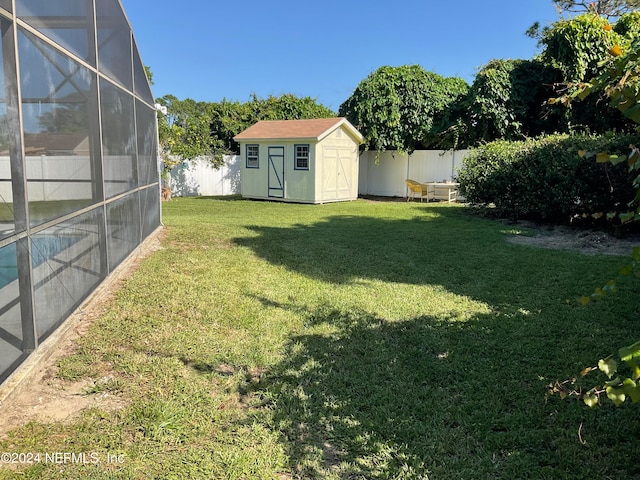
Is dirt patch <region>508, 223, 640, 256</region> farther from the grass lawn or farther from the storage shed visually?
the storage shed

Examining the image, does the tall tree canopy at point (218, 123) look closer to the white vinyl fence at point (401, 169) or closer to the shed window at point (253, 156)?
the shed window at point (253, 156)

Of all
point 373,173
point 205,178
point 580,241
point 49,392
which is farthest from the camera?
point 205,178

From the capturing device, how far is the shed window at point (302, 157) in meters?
15.6

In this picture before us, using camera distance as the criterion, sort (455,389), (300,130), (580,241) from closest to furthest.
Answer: (455,389), (580,241), (300,130)

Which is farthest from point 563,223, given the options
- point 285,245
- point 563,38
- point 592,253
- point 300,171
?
point 300,171

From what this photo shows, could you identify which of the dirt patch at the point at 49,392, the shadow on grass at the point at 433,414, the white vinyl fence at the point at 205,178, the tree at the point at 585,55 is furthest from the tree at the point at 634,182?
the white vinyl fence at the point at 205,178

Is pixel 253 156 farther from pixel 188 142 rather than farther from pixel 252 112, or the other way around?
pixel 252 112

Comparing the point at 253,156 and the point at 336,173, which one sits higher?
the point at 253,156

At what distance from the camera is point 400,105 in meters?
17.5

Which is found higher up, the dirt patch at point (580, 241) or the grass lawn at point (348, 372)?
the dirt patch at point (580, 241)

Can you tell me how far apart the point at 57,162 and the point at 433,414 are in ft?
11.0

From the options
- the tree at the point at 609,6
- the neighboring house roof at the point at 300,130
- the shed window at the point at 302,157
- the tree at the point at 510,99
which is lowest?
the shed window at the point at 302,157

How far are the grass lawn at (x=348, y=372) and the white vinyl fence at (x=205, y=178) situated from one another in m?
13.1

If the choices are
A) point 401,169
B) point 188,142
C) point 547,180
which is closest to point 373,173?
point 401,169
